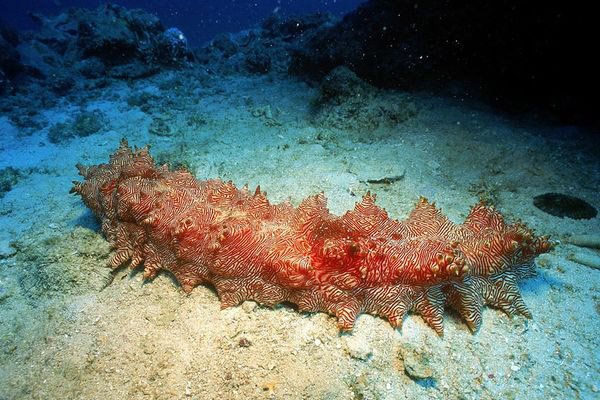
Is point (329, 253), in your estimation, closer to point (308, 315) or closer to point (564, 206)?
point (308, 315)

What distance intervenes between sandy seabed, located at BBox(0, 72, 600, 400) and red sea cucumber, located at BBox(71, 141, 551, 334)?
0.67ft

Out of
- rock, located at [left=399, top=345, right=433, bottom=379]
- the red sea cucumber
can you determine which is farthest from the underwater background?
the red sea cucumber

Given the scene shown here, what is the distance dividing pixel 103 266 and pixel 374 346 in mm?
3238

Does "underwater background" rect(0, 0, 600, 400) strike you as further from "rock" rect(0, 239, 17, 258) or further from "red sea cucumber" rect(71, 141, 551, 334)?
"red sea cucumber" rect(71, 141, 551, 334)

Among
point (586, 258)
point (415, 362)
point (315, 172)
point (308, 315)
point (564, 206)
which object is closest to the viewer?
point (415, 362)

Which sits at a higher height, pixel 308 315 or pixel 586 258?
pixel 586 258

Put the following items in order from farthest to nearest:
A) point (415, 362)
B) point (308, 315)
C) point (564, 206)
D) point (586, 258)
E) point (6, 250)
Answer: point (564, 206) → point (6, 250) → point (586, 258) → point (308, 315) → point (415, 362)

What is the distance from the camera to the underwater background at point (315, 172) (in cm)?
287

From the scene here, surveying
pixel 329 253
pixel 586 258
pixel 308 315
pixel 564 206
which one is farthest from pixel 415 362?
pixel 564 206

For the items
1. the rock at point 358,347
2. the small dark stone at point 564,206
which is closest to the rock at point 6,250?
the rock at point 358,347

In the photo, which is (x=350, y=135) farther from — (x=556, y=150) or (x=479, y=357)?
(x=479, y=357)

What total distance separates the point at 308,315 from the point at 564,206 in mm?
3987

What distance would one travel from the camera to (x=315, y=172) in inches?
215

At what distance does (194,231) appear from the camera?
3.36m
